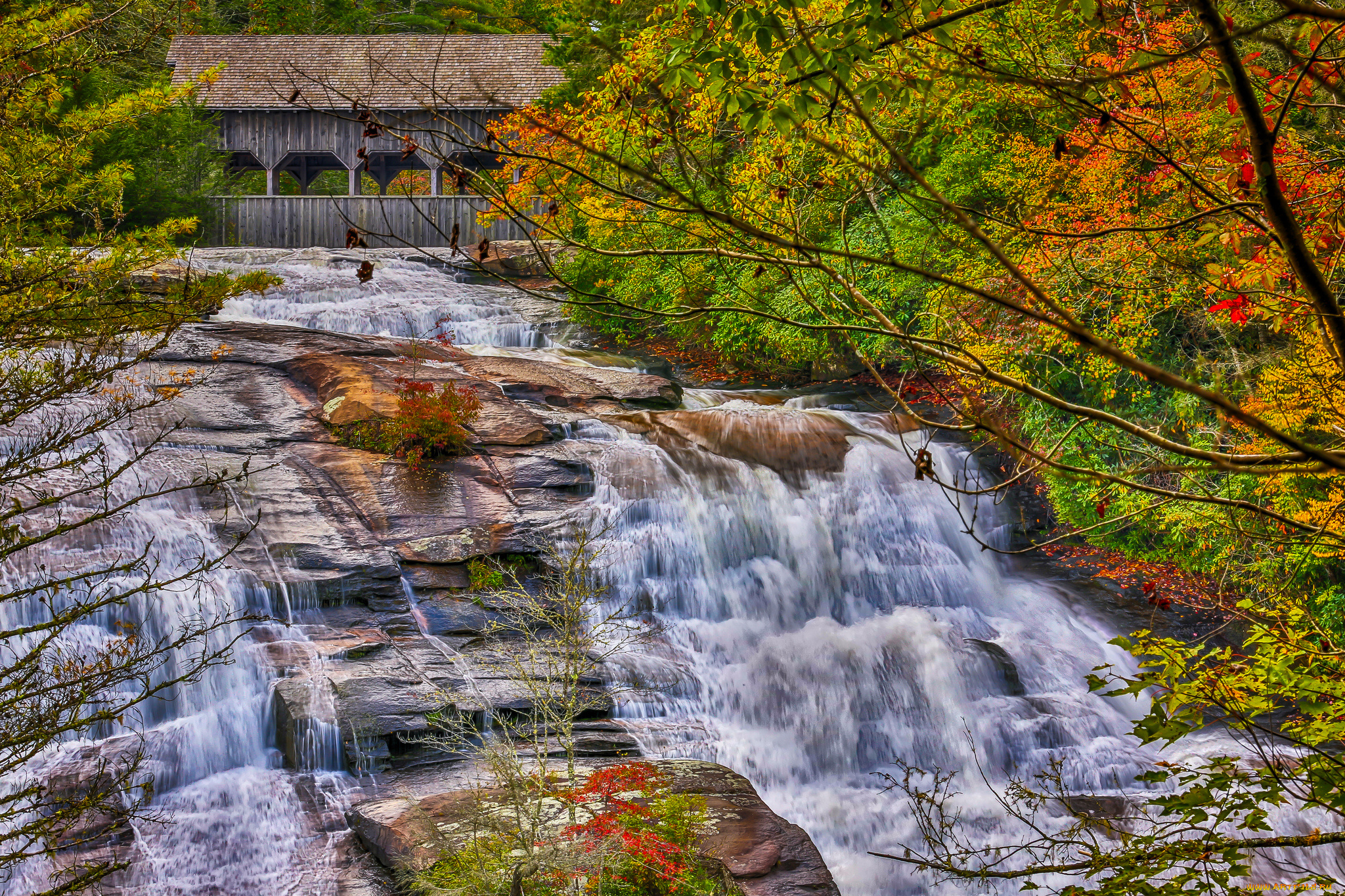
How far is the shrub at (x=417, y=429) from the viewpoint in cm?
1114

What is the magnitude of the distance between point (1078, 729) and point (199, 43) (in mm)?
29219

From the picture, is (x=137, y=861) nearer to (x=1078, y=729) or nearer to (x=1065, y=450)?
(x=1078, y=729)

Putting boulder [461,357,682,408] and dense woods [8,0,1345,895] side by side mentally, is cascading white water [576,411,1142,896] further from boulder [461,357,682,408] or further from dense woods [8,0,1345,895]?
boulder [461,357,682,408]

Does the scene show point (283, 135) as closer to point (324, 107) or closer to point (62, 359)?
point (324, 107)

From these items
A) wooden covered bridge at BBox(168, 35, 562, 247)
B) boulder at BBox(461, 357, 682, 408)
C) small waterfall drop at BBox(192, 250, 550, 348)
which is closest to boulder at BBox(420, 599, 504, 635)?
boulder at BBox(461, 357, 682, 408)

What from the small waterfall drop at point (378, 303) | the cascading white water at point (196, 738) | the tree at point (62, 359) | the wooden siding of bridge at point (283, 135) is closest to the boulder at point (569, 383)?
the small waterfall drop at point (378, 303)

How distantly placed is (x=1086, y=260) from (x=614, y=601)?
659 centimetres

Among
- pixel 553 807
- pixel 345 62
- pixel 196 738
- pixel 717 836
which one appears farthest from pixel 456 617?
pixel 345 62

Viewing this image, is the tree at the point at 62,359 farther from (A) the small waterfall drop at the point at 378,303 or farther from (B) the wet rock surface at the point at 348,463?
(A) the small waterfall drop at the point at 378,303

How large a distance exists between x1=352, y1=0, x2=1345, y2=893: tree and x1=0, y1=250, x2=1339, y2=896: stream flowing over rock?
106 centimetres

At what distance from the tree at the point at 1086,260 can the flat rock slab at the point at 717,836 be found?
109cm

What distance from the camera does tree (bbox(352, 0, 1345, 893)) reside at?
162 centimetres

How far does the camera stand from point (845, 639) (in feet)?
34.0

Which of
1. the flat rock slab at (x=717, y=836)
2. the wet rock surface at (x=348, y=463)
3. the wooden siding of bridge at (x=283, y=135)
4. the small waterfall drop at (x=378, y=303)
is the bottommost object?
the flat rock slab at (x=717, y=836)
